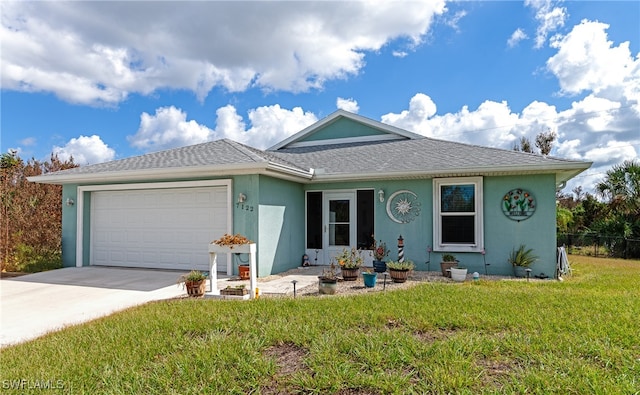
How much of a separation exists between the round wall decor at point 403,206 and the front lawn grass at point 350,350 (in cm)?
449

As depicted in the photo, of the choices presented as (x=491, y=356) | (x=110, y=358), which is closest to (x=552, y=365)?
(x=491, y=356)

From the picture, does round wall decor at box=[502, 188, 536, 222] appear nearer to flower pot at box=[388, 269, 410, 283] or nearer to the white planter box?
flower pot at box=[388, 269, 410, 283]

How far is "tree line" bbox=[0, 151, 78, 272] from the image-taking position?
37.2ft

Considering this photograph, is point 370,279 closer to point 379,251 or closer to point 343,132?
point 379,251

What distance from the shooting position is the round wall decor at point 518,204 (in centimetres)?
894

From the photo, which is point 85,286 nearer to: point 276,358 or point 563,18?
point 276,358

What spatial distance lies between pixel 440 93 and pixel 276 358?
620 inches

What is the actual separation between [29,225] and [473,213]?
568 inches

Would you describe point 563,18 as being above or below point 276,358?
above

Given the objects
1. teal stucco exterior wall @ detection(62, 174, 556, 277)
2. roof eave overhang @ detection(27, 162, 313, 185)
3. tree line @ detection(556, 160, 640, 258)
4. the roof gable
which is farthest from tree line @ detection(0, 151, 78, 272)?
tree line @ detection(556, 160, 640, 258)

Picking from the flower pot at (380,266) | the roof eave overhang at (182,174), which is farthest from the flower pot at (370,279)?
the roof eave overhang at (182,174)

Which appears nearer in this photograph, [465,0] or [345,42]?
[465,0]

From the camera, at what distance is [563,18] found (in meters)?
11.1

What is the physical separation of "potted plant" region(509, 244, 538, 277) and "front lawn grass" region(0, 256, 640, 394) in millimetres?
3204
